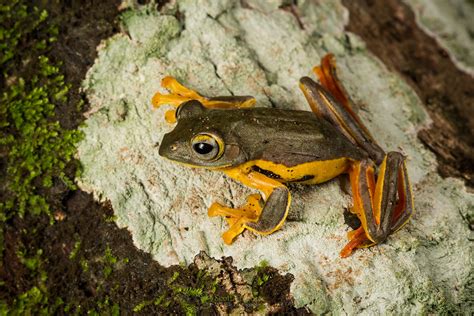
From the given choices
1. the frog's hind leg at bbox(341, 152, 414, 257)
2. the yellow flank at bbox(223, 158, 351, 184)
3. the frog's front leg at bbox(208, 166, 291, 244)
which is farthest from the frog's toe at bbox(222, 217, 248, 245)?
the frog's hind leg at bbox(341, 152, 414, 257)

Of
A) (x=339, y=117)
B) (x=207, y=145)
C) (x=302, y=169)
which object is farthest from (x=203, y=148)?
(x=339, y=117)

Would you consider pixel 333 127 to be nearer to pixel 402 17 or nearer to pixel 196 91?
pixel 196 91

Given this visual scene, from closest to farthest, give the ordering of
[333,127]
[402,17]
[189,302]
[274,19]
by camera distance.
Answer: [189,302], [333,127], [274,19], [402,17]

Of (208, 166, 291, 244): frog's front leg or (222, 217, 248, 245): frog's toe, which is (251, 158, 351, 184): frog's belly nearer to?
(208, 166, 291, 244): frog's front leg

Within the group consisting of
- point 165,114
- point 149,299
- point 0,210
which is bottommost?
point 0,210

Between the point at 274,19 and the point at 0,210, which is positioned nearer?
the point at 0,210

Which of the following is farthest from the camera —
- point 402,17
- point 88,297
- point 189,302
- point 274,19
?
point 402,17

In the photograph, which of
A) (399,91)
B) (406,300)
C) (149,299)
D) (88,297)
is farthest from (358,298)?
(399,91)

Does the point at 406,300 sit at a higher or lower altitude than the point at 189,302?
higher
